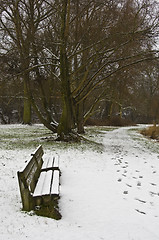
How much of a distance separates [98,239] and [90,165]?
14.0ft

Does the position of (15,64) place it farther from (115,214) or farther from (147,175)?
(115,214)

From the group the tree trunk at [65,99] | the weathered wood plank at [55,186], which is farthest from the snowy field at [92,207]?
the tree trunk at [65,99]

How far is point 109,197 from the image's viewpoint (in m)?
4.66

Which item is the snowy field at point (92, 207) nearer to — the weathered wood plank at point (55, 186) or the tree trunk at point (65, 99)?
the weathered wood plank at point (55, 186)

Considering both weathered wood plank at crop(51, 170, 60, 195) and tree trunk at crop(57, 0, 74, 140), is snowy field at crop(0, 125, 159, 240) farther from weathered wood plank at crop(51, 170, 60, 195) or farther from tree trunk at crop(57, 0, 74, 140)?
tree trunk at crop(57, 0, 74, 140)

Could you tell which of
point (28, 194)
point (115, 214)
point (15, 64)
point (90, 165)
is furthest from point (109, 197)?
point (15, 64)

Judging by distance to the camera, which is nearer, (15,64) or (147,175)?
(147,175)

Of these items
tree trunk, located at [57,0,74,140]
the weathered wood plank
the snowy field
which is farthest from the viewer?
tree trunk, located at [57,0,74,140]

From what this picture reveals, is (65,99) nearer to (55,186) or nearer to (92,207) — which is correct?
(55,186)

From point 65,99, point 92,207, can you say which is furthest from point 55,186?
point 65,99

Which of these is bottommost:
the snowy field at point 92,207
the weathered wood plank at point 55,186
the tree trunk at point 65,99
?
the snowy field at point 92,207

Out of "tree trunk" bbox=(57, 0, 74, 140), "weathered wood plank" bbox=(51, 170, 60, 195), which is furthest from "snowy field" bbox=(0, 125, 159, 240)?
"tree trunk" bbox=(57, 0, 74, 140)

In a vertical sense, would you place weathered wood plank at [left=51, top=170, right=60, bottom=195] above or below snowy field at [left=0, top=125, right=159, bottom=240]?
above

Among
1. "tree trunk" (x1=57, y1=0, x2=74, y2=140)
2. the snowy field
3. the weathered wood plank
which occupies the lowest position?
the snowy field
